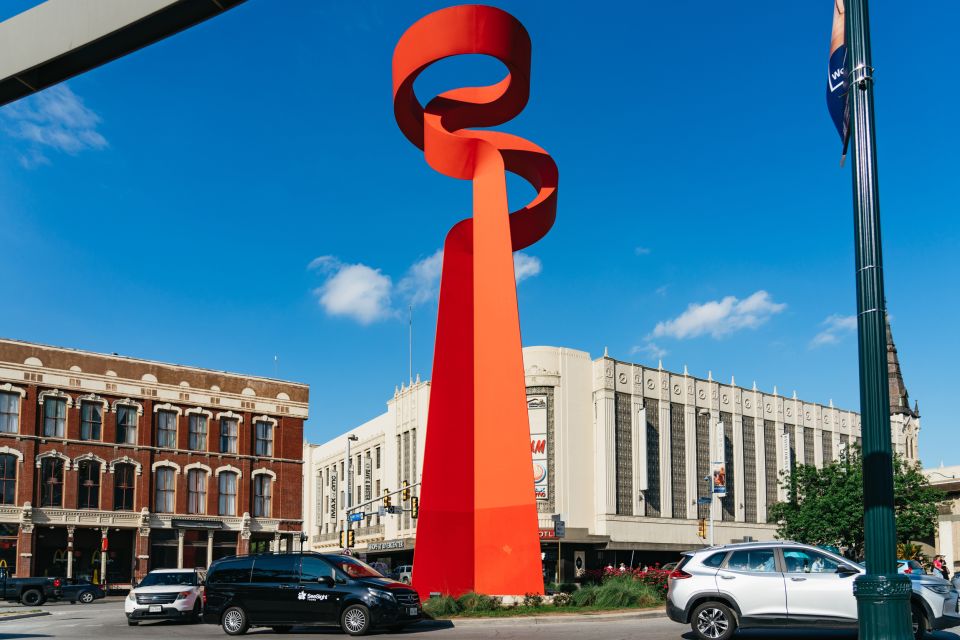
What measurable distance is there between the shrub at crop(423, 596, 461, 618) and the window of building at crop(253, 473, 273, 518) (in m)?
38.4

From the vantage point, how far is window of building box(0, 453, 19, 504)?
49344 mm

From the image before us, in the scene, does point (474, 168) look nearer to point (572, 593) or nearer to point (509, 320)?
point (509, 320)

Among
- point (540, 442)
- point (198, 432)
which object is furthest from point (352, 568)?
point (540, 442)

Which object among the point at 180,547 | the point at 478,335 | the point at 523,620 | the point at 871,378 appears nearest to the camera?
the point at 871,378

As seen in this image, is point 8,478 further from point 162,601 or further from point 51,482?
point 162,601

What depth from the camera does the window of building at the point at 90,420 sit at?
52.9m

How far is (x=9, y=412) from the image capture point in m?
50.3

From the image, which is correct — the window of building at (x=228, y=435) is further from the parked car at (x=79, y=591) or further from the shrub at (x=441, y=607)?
the shrub at (x=441, y=607)

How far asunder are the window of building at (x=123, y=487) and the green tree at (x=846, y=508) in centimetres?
3659

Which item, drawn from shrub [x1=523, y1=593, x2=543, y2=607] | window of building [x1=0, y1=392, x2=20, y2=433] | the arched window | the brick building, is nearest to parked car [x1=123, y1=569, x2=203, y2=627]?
shrub [x1=523, y1=593, x2=543, y2=607]

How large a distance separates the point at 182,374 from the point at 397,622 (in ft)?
134

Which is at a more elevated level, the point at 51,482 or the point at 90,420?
the point at 90,420

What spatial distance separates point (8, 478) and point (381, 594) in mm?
38165

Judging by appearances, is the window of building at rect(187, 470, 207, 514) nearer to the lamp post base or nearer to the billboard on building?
the billboard on building
